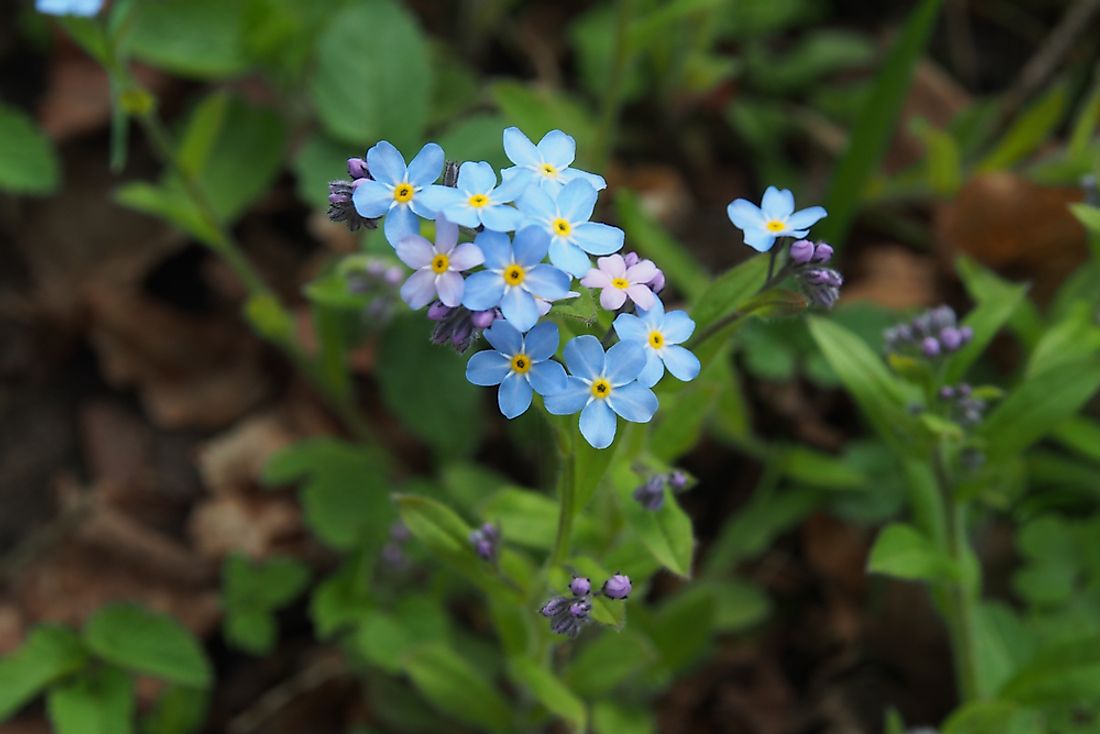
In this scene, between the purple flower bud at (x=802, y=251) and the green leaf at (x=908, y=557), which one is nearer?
the purple flower bud at (x=802, y=251)

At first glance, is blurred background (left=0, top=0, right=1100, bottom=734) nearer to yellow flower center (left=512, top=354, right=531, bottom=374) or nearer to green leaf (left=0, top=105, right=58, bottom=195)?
green leaf (left=0, top=105, right=58, bottom=195)

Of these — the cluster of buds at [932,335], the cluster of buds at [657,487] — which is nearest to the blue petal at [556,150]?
the cluster of buds at [657,487]

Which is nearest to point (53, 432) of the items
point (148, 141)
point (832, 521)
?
point (148, 141)

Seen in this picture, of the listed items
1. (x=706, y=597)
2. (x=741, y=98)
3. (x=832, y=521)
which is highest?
(x=741, y=98)

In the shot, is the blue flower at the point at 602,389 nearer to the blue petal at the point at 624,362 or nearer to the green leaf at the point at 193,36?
the blue petal at the point at 624,362

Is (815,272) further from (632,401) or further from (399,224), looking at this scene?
(399,224)

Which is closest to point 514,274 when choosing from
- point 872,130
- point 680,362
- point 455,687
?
point 680,362

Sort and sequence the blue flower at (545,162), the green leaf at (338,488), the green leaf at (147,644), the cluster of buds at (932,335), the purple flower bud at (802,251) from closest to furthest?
the blue flower at (545,162), the purple flower bud at (802,251), the cluster of buds at (932,335), the green leaf at (147,644), the green leaf at (338,488)

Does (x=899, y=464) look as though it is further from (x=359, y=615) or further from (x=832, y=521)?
(x=359, y=615)
